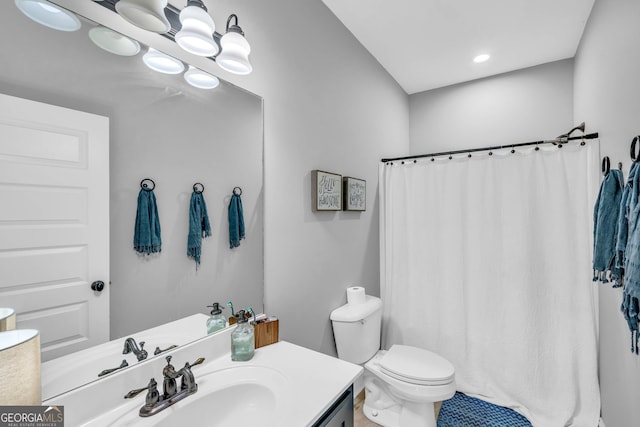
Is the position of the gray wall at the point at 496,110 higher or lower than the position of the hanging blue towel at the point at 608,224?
higher

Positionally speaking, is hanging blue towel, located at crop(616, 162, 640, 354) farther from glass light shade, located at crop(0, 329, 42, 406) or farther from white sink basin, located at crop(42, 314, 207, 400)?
glass light shade, located at crop(0, 329, 42, 406)

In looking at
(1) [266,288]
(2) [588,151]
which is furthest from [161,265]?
(2) [588,151]

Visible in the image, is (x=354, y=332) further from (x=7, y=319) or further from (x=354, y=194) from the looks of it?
(x=7, y=319)

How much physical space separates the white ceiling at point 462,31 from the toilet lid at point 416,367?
2.22 metres

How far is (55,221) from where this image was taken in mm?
759

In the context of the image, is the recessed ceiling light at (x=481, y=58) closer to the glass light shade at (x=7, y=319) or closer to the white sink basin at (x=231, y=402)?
the white sink basin at (x=231, y=402)

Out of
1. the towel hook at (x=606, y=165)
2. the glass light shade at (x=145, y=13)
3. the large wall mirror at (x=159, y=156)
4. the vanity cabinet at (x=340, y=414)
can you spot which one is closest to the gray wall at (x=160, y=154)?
the large wall mirror at (x=159, y=156)

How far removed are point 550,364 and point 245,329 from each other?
2024mm

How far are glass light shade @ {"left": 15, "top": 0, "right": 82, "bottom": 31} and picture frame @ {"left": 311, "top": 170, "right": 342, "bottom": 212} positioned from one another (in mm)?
1160

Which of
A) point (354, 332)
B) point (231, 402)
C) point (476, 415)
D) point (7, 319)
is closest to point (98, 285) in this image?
point (7, 319)

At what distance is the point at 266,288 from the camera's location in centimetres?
143

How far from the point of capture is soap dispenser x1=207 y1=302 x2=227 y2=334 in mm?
1149

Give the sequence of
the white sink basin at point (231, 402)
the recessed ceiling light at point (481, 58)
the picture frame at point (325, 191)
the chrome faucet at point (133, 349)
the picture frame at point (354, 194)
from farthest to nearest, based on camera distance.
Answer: the recessed ceiling light at point (481, 58)
the picture frame at point (354, 194)
the picture frame at point (325, 191)
the chrome faucet at point (133, 349)
the white sink basin at point (231, 402)

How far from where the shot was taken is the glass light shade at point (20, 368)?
59 centimetres
